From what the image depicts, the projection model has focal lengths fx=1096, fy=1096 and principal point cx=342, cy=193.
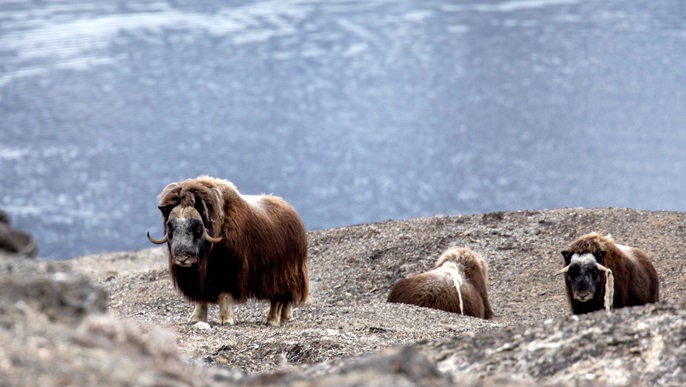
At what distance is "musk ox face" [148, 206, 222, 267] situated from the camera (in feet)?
26.4

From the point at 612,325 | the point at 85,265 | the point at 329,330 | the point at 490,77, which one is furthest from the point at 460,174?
the point at 612,325

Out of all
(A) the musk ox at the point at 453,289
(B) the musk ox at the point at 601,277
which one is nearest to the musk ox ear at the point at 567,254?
(B) the musk ox at the point at 601,277

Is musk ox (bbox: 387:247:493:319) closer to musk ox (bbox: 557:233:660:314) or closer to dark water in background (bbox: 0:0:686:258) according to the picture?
musk ox (bbox: 557:233:660:314)

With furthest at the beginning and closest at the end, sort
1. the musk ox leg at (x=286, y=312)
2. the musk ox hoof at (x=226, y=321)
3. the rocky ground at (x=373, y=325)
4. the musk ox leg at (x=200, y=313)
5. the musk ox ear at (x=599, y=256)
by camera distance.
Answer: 1. the musk ox leg at (x=286, y=312)
2. the musk ox ear at (x=599, y=256)
3. the musk ox leg at (x=200, y=313)
4. the musk ox hoof at (x=226, y=321)
5. the rocky ground at (x=373, y=325)

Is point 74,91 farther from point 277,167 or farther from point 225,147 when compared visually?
point 277,167

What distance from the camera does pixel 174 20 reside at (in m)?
84.8

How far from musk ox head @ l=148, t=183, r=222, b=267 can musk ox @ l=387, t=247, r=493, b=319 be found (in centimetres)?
201

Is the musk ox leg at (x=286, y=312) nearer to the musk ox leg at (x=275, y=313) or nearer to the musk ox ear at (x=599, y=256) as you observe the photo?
the musk ox leg at (x=275, y=313)

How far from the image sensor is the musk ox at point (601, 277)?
852 cm

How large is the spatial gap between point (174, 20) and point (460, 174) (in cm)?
4951

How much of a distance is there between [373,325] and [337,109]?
48141 mm

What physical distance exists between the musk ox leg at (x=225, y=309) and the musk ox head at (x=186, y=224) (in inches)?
17.4

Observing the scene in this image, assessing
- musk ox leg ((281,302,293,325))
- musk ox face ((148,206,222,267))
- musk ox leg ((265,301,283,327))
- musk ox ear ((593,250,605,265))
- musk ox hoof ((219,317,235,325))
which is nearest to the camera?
musk ox face ((148,206,222,267))

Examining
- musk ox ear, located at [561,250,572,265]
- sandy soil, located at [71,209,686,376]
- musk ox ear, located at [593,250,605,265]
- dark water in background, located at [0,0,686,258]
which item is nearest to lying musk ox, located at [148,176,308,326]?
sandy soil, located at [71,209,686,376]
